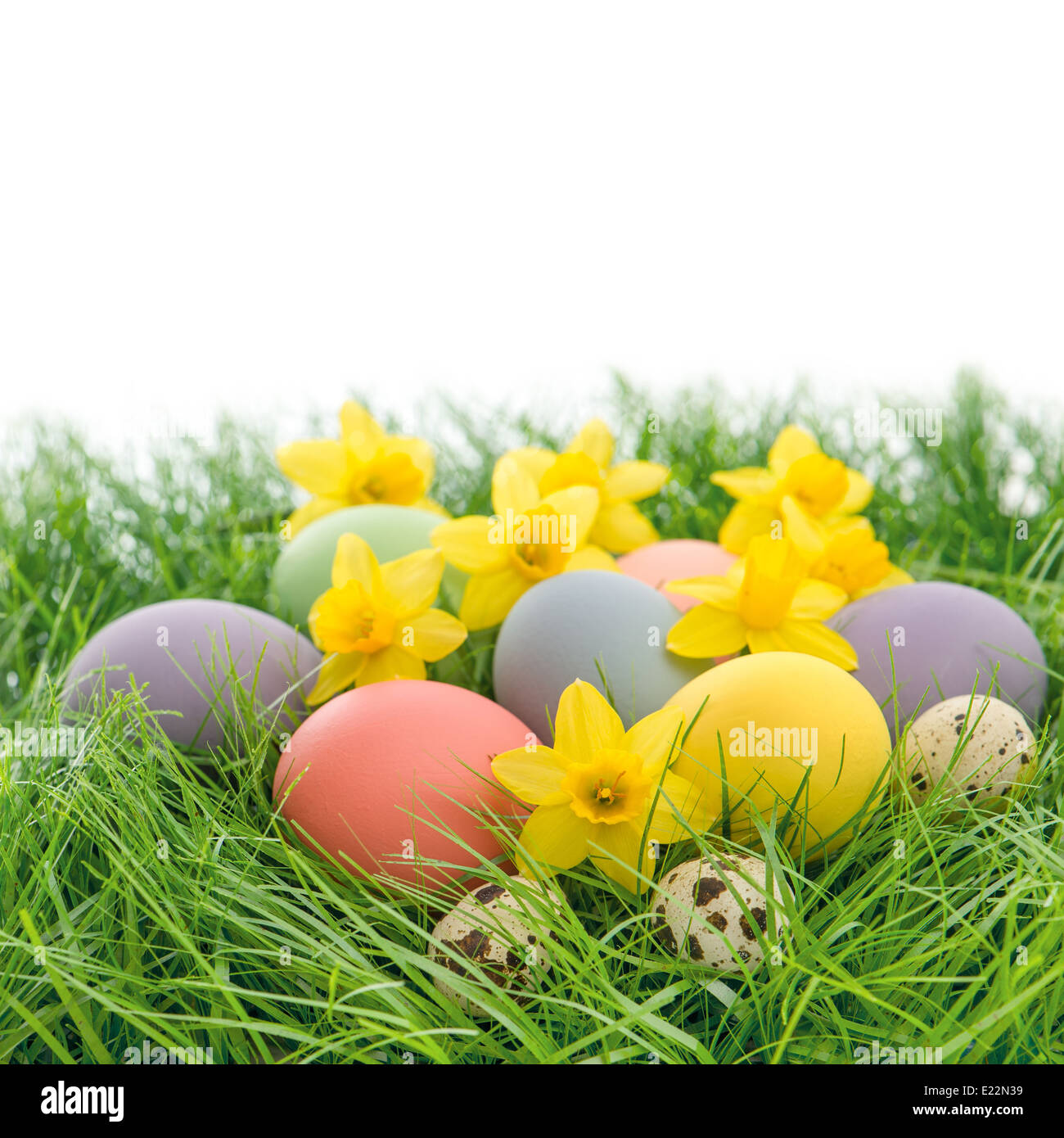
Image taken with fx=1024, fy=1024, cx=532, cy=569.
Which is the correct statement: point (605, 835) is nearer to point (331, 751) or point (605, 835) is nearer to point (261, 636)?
point (331, 751)

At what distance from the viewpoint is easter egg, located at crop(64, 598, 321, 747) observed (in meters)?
1.07

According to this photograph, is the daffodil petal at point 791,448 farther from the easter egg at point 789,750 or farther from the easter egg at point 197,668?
the easter egg at point 197,668

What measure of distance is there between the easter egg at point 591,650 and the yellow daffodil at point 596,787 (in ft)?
0.50

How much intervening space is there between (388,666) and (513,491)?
0.25m

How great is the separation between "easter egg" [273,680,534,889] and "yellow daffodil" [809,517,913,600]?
0.46 meters

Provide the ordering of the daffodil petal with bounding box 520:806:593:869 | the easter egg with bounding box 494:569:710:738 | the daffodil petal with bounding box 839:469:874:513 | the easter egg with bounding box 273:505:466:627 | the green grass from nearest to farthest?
1. the green grass
2. the daffodil petal with bounding box 520:806:593:869
3. the easter egg with bounding box 494:569:710:738
4. the easter egg with bounding box 273:505:466:627
5. the daffodil petal with bounding box 839:469:874:513

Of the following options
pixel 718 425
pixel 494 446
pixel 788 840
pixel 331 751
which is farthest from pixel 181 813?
pixel 718 425

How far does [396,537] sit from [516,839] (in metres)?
0.47

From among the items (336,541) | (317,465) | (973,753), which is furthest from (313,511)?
(973,753)

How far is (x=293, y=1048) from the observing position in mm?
811

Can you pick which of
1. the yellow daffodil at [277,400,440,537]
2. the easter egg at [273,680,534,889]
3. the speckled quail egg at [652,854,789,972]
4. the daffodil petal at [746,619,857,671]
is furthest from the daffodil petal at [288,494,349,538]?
the speckled quail egg at [652,854,789,972]

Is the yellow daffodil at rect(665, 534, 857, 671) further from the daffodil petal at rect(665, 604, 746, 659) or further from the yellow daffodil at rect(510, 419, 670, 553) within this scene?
the yellow daffodil at rect(510, 419, 670, 553)

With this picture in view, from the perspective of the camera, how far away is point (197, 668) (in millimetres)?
1088
